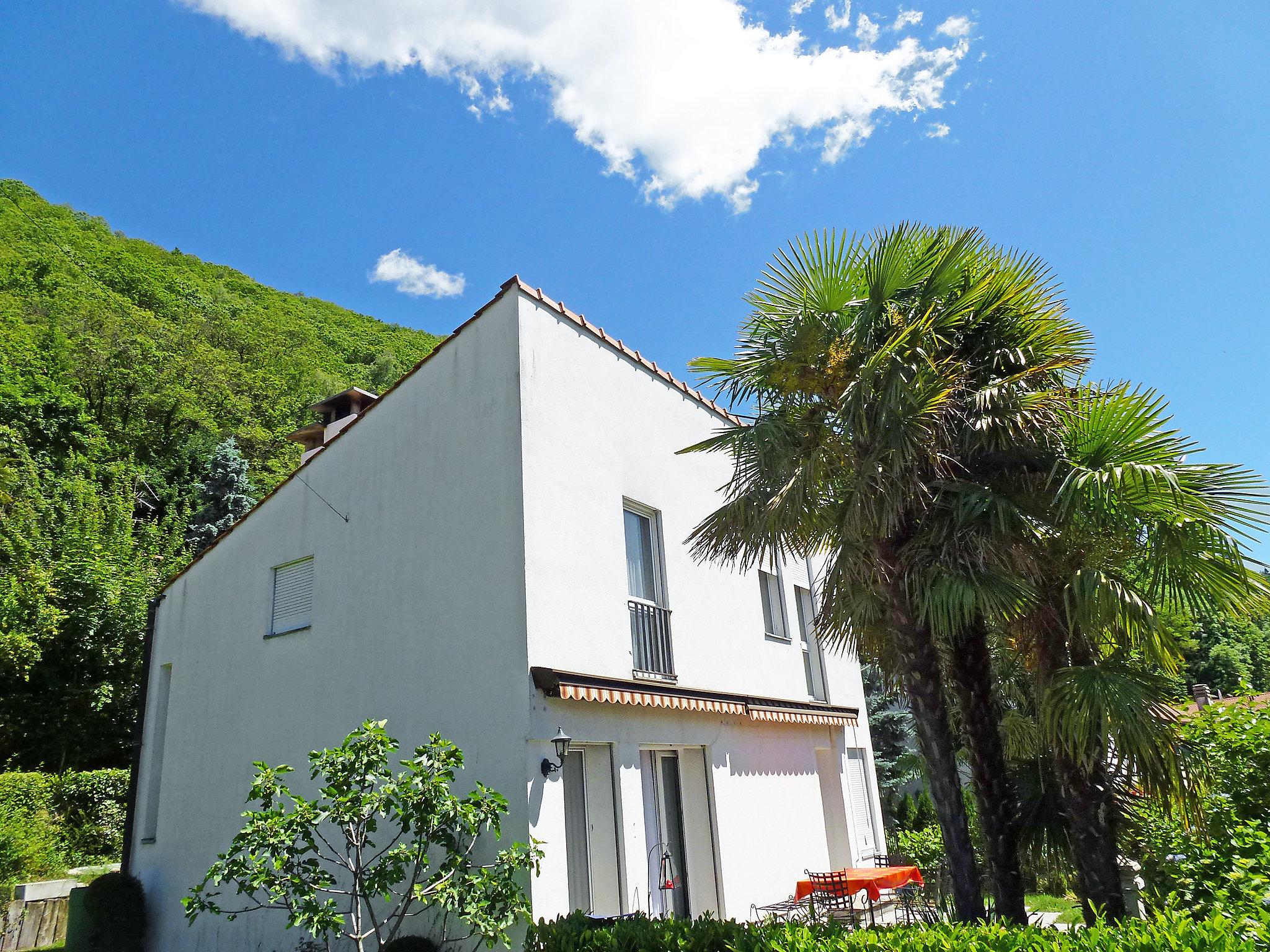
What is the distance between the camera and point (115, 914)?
13266mm

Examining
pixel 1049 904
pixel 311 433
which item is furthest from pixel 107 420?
pixel 1049 904

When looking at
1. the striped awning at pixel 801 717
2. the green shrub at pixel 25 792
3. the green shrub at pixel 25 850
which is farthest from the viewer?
the green shrub at pixel 25 792

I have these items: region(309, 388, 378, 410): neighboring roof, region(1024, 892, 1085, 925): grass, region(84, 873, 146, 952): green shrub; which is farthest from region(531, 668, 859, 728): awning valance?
region(309, 388, 378, 410): neighboring roof

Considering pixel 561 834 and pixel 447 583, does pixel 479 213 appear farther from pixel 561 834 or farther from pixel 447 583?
pixel 561 834

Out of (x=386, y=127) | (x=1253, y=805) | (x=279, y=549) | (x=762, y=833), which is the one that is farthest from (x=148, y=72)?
(x=1253, y=805)

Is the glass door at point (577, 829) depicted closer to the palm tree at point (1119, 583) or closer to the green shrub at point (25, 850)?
the palm tree at point (1119, 583)

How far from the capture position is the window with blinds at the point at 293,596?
44.1 ft

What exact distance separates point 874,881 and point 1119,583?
23.7 feet

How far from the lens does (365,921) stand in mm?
10680

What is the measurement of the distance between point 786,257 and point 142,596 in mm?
26533

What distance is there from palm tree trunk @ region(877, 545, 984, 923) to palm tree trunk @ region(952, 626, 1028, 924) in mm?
220

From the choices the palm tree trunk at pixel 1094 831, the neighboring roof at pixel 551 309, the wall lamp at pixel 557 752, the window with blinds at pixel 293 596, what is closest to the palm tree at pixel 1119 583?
the palm tree trunk at pixel 1094 831

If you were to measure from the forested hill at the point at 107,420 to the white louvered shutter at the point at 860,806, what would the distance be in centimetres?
2315

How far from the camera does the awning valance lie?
403 inches
